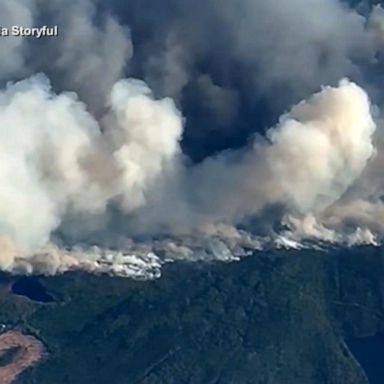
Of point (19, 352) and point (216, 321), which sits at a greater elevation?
point (216, 321)

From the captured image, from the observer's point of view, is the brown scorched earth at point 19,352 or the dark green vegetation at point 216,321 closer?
the brown scorched earth at point 19,352

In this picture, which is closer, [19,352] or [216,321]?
[19,352]

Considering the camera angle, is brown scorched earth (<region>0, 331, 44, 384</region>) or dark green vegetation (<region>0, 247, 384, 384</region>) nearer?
brown scorched earth (<region>0, 331, 44, 384</region>)

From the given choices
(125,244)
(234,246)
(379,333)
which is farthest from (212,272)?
(379,333)

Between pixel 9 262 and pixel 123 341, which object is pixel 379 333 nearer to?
pixel 123 341
